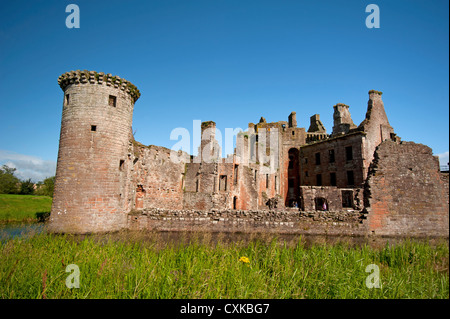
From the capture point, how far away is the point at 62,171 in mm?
12625

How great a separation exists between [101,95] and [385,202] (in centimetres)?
1879

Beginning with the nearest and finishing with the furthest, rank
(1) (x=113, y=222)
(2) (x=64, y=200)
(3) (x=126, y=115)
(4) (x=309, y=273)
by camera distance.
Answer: (4) (x=309, y=273), (2) (x=64, y=200), (1) (x=113, y=222), (3) (x=126, y=115)

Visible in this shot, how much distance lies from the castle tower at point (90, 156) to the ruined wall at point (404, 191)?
1603 cm

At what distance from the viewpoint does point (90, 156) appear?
42.1ft

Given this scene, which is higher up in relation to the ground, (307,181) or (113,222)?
(307,181)

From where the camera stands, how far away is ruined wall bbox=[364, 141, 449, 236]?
36.9ft

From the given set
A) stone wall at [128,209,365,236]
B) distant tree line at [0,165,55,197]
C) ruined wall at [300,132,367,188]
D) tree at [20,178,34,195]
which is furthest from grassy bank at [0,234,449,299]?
tree at [20,178,34,195]

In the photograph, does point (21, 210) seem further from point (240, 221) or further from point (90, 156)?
point (240, 221)

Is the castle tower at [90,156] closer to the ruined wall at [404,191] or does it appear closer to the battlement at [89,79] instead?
the battlement at [89,79]

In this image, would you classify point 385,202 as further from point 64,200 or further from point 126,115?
point 64,200

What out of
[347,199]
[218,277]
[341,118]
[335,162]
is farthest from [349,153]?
[218,277]

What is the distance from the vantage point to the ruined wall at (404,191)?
36.9 ft

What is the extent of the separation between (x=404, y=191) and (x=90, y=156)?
733 inches
